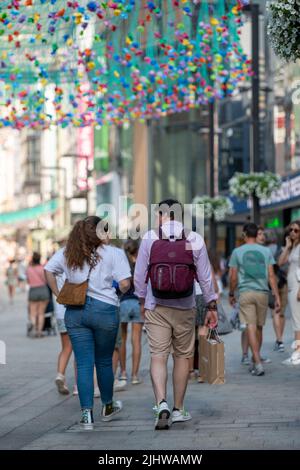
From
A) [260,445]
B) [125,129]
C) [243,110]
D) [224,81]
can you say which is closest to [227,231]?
[243,110]

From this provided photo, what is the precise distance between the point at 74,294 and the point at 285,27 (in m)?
2.69

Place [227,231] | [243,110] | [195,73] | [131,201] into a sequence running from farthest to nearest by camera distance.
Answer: [131,201] < [227,231] < [243,110] < [195,73]

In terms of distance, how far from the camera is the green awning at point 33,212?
100 m

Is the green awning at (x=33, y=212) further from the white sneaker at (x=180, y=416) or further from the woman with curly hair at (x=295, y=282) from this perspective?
the white sneaker at (x=180, y=416)

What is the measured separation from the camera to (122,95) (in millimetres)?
19656

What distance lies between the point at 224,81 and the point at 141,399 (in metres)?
9.73

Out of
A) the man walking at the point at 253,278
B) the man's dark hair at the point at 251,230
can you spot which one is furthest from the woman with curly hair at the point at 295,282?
the man's dark hair at the point at 251,230

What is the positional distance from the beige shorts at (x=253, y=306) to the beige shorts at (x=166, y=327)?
3695mm

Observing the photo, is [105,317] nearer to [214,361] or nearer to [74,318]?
[74,318]

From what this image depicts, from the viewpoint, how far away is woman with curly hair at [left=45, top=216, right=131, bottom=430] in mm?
9273

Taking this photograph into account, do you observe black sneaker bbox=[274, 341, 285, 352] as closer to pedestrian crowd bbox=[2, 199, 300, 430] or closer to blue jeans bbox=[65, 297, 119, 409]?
pedestrian crowd bbox=[2, 199, 300, 430]

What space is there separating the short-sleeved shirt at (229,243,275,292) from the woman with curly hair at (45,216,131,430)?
148 inches

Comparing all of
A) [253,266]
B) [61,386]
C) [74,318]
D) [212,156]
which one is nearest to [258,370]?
[253,266]
